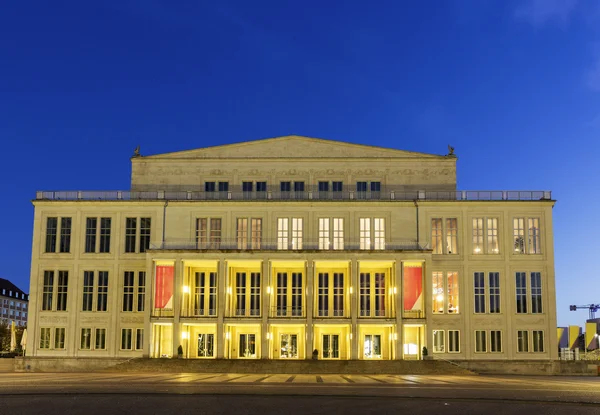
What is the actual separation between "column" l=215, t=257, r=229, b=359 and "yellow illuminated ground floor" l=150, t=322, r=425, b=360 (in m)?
0.34

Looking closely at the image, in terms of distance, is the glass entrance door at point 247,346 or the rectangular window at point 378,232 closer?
the glass entrance door at point 247,346

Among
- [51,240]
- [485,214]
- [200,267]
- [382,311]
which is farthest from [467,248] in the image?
[51,240]

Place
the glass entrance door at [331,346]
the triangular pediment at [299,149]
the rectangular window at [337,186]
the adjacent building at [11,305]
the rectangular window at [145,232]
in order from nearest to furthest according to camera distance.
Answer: the glass entrance door at [331,346] → the rectangular window at [145,232] → the rectangular window at [337,186] → the triangular pediment at [299,149] → the adjacent building at [11,305]

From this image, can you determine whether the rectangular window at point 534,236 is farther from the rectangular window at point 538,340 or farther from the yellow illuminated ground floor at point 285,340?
the yellow illuminated ground floor at point 285,340

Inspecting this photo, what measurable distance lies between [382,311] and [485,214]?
11.8m

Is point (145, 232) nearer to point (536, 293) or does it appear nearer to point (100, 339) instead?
point (100, 339)

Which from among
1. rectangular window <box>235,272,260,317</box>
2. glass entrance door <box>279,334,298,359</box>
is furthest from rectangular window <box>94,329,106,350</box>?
glass entrance door <box>279,334,298,359</box>

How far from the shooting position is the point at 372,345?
2333 inches

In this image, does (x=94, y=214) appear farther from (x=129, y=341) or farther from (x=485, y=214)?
(x=485, y=214)

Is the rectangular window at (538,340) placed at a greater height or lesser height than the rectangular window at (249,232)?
lesser

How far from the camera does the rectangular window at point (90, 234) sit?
60312 mm

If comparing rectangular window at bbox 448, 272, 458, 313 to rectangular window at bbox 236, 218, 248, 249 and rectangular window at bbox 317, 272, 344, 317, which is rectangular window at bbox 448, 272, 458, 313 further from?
rectangular window at bbox 236, 218, 248, 249

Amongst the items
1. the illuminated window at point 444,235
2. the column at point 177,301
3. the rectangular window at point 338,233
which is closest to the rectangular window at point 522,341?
the illuminated window at point 444,235

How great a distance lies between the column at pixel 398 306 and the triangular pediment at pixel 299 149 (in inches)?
470
